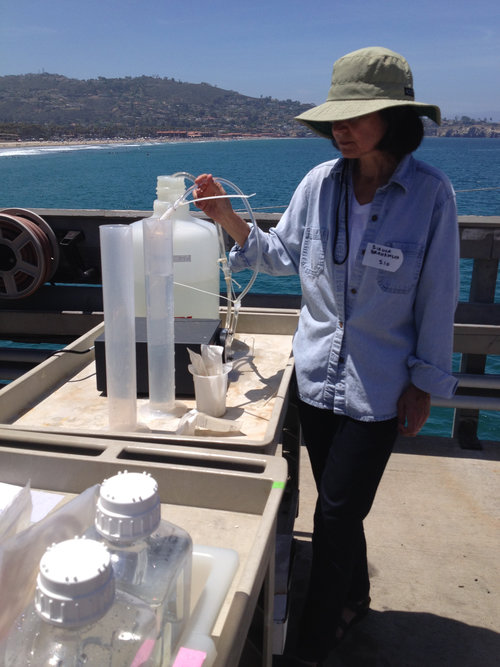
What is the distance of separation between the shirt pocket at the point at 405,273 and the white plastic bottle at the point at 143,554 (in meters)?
0.95

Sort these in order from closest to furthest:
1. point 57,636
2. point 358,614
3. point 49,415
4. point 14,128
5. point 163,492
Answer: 1. point 57,636
2. point 163,492
3. point 49,415
4. point 358,614
5. point 14,128

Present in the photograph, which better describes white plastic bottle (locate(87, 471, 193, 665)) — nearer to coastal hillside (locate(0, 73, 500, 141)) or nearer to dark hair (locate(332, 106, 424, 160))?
dark hair (locate(332, 106, 424, 160))

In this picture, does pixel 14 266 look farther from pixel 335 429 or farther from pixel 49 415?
pixel 335 429

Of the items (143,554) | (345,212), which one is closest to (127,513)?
(143,554)

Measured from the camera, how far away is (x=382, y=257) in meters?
1.56

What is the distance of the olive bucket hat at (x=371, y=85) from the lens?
1.50 m

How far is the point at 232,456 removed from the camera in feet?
3.81

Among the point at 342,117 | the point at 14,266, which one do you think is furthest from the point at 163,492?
the point at 14,266

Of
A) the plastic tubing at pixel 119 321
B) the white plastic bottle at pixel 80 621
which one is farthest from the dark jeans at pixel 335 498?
the white plastic bottle at pixel 80 621

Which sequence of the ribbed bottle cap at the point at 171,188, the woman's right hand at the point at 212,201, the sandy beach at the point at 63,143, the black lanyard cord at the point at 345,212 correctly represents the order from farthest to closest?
1. the sandy beach at the point at 63,143
2. the ribbed bottle cap at the point at 171,188
3. the woman's right hand at the point at 212,201
4. the black lanyard cord at the point at 345,212

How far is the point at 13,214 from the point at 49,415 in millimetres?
1936

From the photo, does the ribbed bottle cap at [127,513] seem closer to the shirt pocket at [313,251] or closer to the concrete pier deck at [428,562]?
the shirt pocket at [313,251]

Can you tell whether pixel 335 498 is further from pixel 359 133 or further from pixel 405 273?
pixel 359 133

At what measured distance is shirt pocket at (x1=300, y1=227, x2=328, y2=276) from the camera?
5.53 feet
